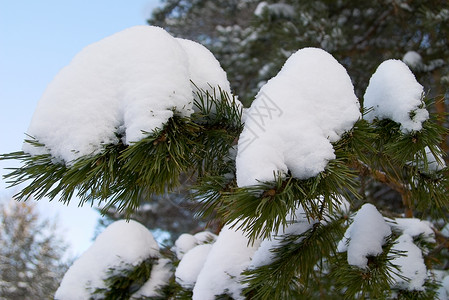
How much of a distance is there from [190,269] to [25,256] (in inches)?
605

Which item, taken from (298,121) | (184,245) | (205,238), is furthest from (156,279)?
(298,121)

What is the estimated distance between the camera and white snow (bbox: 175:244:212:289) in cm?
145

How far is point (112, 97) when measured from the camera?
0.87 metres

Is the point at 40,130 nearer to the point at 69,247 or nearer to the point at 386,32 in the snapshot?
the point at 386,32

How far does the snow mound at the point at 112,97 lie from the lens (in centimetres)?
82

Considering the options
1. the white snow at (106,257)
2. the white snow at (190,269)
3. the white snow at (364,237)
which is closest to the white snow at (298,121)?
the white snow at (364,237)

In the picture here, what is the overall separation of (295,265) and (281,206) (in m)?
0.41

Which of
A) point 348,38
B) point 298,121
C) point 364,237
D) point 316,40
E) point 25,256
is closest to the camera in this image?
point 298,121

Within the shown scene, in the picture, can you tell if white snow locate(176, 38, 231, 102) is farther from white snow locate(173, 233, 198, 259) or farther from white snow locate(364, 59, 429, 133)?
white snow locate(173, 233, 198, 259)

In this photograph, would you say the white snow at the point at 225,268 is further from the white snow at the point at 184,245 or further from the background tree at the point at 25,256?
the background tree at the point at 25,256

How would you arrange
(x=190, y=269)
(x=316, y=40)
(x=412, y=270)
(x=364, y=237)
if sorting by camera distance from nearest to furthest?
(x=364, y=237) → (x=412, y=270) → (x=190, y=269) → (x=316, y=40)

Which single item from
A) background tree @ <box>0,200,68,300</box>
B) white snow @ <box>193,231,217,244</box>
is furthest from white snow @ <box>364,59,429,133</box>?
background tree @ <box>0,200,68,300</box>

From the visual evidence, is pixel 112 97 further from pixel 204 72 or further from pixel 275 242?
pixel 275 242

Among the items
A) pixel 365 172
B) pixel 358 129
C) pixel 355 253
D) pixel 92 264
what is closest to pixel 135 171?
pixel 358 129
